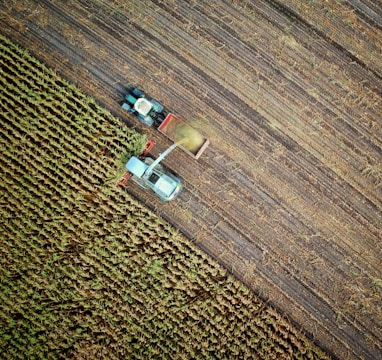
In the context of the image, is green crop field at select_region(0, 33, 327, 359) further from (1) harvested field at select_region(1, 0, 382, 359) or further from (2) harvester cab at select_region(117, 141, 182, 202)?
(2) harvester cab at select_region(117, 141, 182, 202)

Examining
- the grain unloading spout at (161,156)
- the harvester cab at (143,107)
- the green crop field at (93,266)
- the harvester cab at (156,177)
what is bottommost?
the green crop field at (93,266)

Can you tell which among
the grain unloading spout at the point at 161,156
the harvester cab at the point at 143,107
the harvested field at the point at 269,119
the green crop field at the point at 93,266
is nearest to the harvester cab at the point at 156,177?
the grain unloading spout at the point at 161,156

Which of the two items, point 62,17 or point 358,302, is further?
point 62,17

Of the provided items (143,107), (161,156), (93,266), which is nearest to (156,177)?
(161,156)

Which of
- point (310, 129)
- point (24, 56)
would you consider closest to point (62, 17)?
point (24, 56)

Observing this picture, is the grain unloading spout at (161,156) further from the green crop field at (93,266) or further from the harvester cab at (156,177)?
the green crop field at (93,266)

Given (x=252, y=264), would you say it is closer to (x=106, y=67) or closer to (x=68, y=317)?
(x=68, y=317)


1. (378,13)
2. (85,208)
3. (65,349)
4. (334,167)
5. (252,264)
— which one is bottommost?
(65,349)

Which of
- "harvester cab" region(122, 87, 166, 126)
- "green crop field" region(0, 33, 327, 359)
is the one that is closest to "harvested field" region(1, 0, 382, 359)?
"harvester cab" region(122, 87, 166, 126)
